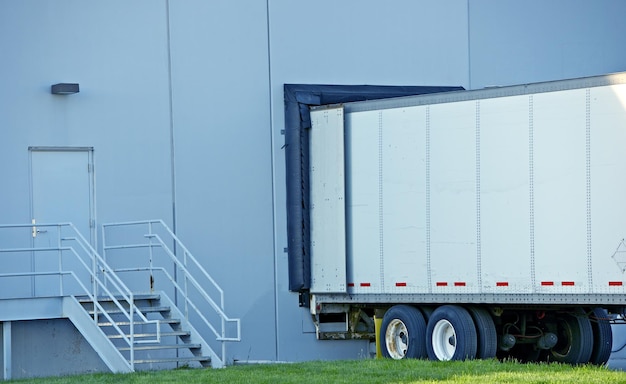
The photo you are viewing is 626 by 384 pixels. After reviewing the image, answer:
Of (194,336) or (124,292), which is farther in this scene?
(124,292)

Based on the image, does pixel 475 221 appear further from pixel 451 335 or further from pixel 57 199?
pixel 57 199

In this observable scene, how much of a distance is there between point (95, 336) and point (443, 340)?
4.99m

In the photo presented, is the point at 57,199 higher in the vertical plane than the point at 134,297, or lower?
higher

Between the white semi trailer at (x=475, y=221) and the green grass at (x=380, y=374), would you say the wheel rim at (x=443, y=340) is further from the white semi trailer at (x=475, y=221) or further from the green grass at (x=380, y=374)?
the green grass at (x=380, y=374)

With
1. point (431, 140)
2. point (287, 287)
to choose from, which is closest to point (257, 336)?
point (287, 287)

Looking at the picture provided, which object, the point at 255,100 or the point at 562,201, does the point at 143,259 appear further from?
the point at 562,201

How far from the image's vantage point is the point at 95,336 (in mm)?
18531

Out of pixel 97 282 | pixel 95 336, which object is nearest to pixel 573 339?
pixel 95 336

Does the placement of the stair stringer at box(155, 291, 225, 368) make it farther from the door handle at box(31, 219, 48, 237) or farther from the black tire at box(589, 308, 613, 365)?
the black tire at box(589, 308, 613, 365)

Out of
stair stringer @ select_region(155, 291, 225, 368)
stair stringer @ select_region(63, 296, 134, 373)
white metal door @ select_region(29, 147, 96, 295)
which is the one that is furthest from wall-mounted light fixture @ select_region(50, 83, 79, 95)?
stair stringer @ select_region(63, 296, 134, 373)

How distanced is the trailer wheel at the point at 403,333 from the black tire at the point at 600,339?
2428 millimetres

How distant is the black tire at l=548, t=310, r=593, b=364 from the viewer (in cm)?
1839

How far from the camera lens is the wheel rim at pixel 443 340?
1859 centimetres

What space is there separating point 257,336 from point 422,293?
4.39 metres
